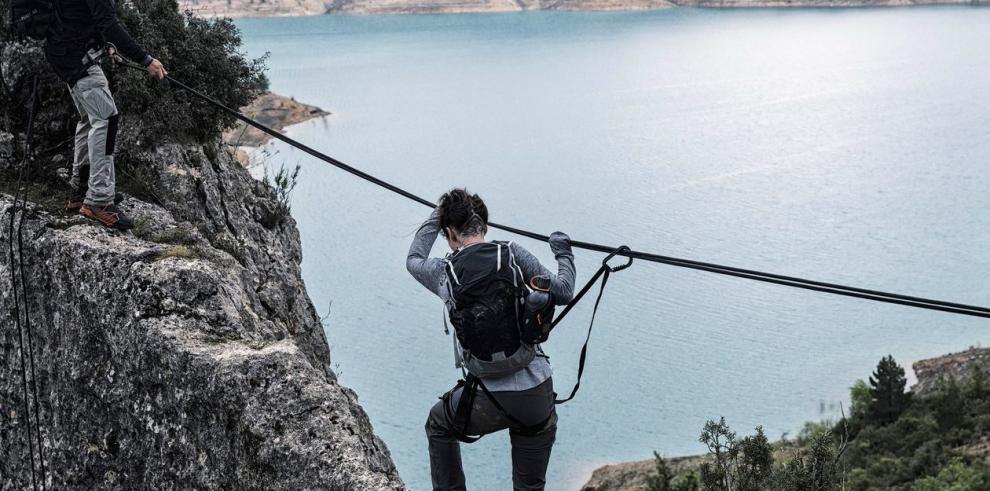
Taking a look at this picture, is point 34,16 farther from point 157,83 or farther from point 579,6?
point 579,6

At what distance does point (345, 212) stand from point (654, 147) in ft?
65.6

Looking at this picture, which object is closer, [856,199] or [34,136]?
[34,136]

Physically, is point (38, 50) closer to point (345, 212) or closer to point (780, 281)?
point (780, 281)

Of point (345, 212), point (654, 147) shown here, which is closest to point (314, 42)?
point (654, 147)

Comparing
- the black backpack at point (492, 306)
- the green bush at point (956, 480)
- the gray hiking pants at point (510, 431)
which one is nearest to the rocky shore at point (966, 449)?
the green bush at point (956, 480)

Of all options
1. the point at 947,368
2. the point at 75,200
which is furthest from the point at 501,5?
the point at 75,200

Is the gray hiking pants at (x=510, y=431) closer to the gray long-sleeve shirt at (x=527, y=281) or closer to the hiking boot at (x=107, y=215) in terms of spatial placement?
the gray long-sleeve shirt at (x=527, y=281)

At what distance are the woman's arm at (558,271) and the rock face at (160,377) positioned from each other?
1.69m

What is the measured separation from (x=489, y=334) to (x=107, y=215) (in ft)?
14.4

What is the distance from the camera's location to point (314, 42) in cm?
10281

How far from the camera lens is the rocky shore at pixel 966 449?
25797mm

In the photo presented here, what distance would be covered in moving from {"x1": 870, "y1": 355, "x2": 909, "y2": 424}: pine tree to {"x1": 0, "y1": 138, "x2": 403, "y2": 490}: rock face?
25584mm

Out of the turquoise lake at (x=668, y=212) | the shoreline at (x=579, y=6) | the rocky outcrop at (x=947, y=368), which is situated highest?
the shoreline at (x=579, y=6)

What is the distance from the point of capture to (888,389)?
30516 mm
